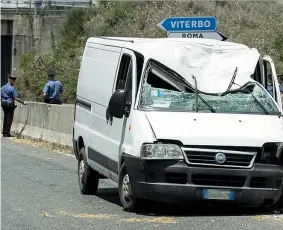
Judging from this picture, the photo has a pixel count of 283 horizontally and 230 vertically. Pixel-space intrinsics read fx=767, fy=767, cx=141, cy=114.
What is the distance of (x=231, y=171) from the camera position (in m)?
9.12

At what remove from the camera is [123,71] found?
34.1 ft

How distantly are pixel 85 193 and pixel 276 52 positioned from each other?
58.0ft

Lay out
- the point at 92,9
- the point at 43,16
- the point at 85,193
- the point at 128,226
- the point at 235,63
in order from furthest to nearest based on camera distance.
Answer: the point at 43,16
the point at 92,9
the point at 85,193
the point at 235,63
the point at 128,226

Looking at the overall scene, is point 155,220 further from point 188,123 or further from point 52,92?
point 52,92

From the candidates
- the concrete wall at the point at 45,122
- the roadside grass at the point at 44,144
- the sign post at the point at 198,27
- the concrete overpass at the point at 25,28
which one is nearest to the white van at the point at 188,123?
the sign post at the point at 198,27

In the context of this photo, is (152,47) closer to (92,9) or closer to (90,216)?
(90,216)

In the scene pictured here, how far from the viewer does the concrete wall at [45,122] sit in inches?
750

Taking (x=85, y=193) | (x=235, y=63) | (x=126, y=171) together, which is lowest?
(x=85, y=193)

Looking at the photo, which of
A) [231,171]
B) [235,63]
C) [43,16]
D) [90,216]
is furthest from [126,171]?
[43,16]

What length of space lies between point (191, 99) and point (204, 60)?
65 cm

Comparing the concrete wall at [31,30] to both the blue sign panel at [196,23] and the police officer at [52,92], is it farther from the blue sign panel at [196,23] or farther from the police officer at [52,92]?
the blue sign panel at [196,23]

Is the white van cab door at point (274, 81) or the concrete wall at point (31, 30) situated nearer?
the white van cab door at point (274, 81)

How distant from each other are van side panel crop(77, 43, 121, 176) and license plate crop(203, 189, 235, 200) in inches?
76.8

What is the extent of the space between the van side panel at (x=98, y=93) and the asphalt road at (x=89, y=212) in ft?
2.29
